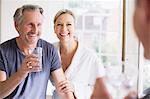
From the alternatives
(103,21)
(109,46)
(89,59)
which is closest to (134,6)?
(89,59)

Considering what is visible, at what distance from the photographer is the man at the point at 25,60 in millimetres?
926

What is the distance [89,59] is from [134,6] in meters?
0.81

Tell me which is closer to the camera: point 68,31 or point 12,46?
point 12,46

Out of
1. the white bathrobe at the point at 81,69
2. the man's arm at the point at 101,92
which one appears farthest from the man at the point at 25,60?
the man's arm at the point at 101,92

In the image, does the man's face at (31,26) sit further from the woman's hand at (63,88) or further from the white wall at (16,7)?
the white wall at (16,7)

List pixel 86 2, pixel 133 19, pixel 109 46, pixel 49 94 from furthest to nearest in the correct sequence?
1. pixel 86 2
2. pixel 109 46
3. pixel 49 94
4. pixel 133 19

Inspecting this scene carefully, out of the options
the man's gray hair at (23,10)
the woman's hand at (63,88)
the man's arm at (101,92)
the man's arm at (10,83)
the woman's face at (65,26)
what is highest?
the man's gray hair at (23,10)

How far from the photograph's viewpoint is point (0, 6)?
1.89m

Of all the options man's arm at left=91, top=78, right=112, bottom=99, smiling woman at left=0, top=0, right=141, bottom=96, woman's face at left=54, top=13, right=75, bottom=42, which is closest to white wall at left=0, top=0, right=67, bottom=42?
smiling woman at left=0, top=0, right=141, bottom=96

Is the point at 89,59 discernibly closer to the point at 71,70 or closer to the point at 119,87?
the point at 71,70

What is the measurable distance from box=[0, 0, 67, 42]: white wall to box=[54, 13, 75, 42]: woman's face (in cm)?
53

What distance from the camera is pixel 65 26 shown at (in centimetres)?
116

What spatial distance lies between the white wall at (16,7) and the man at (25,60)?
73 cm

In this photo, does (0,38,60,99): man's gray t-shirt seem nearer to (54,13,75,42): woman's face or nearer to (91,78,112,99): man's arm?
(54,13,75,42): woman's face
